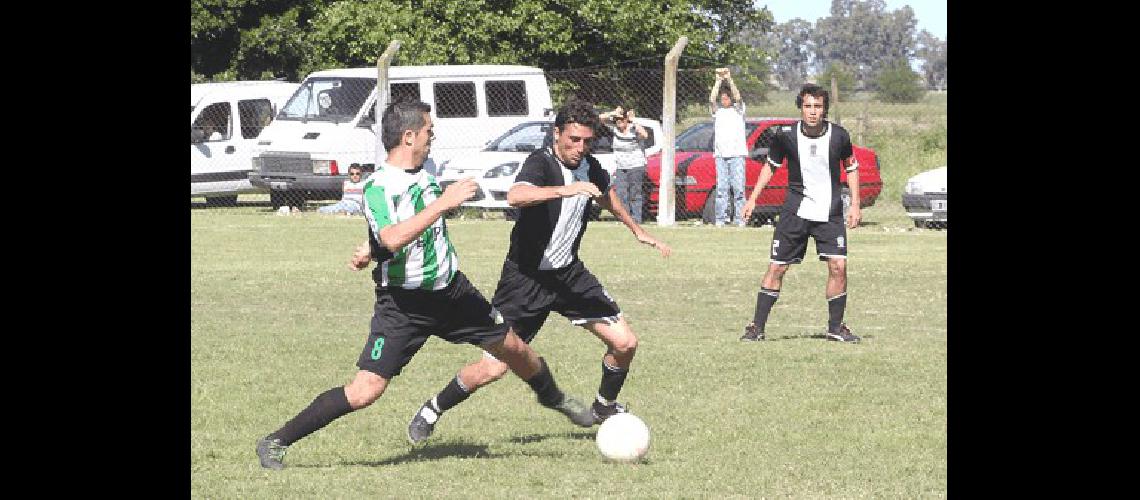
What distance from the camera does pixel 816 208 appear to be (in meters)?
13.0

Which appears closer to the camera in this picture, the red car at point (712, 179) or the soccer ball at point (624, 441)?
the soccer ball at point (624, 441)

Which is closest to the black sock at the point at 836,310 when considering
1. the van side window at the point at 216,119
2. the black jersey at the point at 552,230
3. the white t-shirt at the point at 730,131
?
the black jersey at the point at 552,230

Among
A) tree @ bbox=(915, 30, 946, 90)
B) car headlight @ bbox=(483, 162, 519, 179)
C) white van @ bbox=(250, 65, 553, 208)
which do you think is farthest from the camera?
tree @ bbox=(915, 30, 946, 90)

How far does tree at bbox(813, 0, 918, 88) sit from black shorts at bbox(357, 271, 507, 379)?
493 ft

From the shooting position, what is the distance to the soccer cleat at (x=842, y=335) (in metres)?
12.9

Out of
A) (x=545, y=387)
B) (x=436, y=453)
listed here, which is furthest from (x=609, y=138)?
(x=436, y=453)

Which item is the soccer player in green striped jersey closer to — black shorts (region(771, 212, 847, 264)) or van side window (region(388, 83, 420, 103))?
black shorts (region(771, 212, 847, 264))

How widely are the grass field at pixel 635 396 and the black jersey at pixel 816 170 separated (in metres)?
0.97

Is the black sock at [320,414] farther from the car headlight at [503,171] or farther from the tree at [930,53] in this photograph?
the tree at [930,53]

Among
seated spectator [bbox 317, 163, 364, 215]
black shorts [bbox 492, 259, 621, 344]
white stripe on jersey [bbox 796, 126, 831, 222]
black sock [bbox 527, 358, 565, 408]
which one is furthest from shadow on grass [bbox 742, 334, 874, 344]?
seated spectator [bbox 317, 163, 364, 215]

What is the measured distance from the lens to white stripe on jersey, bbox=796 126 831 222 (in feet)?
42.6
